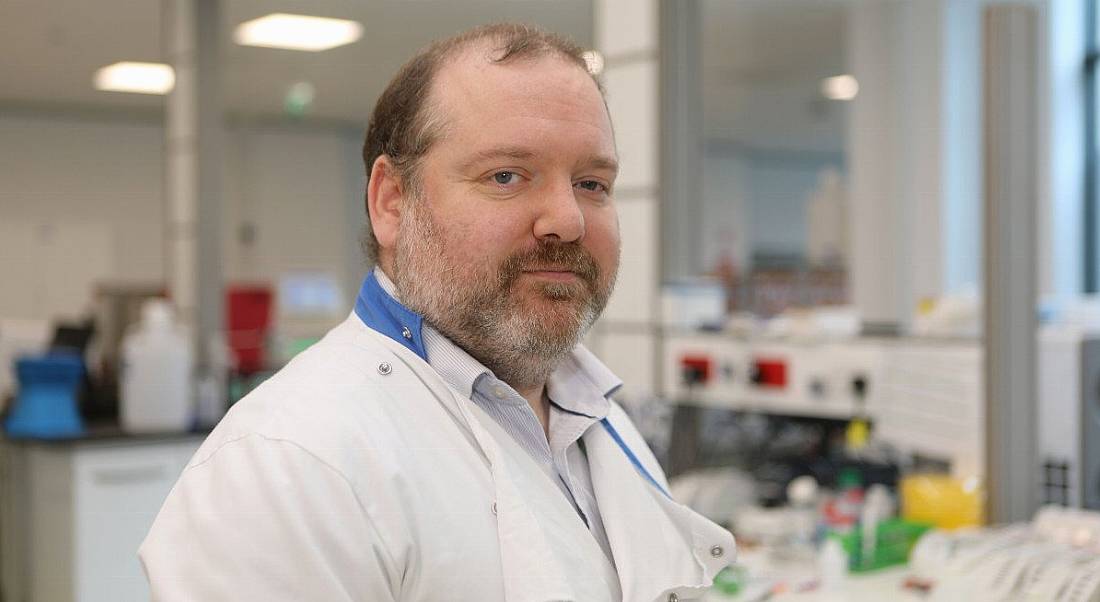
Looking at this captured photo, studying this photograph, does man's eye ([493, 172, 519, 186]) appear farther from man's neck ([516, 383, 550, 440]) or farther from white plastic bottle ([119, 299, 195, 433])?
white plastic bottle ([119, 299, 195, 433])

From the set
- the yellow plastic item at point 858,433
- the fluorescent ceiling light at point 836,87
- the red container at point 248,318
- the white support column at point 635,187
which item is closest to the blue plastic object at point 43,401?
the red container at point 248,318

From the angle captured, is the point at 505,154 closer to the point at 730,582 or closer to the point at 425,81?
the point at 425,81

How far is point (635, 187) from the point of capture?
2859mm

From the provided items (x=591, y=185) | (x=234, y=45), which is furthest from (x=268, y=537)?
(x=234, y=45)

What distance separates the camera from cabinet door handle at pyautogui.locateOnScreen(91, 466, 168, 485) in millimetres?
3281

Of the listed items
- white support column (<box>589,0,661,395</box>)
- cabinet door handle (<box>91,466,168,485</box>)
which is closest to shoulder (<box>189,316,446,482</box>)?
white support column (<box>589,0,661,395</box>)

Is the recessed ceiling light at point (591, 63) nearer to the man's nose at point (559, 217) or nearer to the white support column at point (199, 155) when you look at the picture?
the man's nose at point (559, 217)

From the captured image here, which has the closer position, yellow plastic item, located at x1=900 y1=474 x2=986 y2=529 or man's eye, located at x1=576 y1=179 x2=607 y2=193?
man's eye, located at x1=576 y1=179 x2=607 y2=193

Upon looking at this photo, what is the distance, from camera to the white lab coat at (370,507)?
79 centimetres

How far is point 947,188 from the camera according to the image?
16.5 ft

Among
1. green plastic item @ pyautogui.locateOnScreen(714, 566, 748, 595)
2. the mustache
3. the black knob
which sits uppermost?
the mustache

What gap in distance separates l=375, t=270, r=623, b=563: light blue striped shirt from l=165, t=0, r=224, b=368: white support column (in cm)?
337

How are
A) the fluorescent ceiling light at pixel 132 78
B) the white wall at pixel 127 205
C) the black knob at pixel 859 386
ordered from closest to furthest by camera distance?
the black knob at pixel 859 386 < the fluorescent ceiling light at pixel 132 78 < the white wall at pixel 127 205

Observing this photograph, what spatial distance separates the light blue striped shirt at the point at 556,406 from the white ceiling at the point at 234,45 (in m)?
1.42
